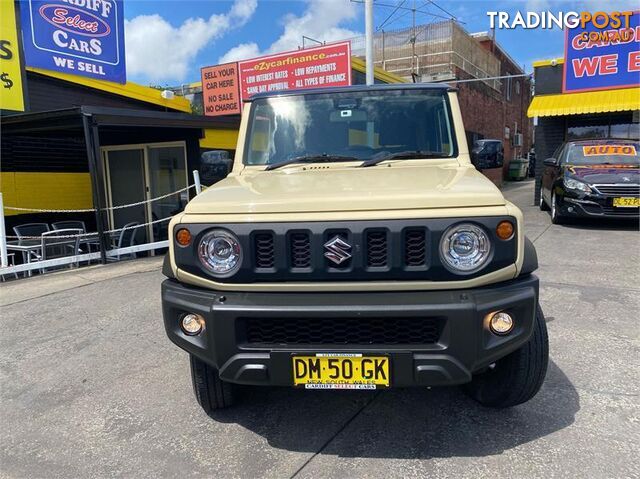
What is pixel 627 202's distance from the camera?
8.32m

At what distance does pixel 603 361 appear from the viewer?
3486 mm

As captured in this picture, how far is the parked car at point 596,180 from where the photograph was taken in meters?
8.37

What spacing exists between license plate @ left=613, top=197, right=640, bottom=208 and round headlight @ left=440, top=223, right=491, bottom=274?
7489mm

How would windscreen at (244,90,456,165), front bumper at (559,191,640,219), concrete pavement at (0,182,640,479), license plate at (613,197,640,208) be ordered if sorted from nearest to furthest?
1. concrete pavement at (0,182,640,479)
2. windscreen at (244,90,456,165)
3. license plate at (613,197,640,208)
4. front bumper at (559,191,640,219)

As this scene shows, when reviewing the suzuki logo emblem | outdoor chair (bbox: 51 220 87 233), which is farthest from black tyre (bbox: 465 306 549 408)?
outdoor chair (bbox: 51 220 87 233)

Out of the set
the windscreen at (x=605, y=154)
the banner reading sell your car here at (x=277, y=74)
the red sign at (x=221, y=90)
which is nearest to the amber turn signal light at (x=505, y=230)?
the windscreen at (x=605, y=154)

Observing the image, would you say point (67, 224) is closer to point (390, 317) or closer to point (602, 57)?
point (390, 317)

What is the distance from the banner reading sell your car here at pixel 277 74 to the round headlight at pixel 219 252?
1005 centimetres

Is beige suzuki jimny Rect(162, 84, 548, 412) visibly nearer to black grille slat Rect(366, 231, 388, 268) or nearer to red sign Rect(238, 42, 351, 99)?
black grille slat Rect(366, 231, 388, 268)

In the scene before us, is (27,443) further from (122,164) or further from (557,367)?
(122,164)

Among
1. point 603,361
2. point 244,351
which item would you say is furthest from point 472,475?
point 603,361

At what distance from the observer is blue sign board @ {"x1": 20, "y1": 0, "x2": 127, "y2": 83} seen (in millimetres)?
9180

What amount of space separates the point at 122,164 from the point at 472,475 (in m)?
10.9

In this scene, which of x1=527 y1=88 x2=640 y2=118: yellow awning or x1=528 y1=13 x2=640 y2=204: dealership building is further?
x1=528 y1=13 x2=640 y2=204: dealership building
